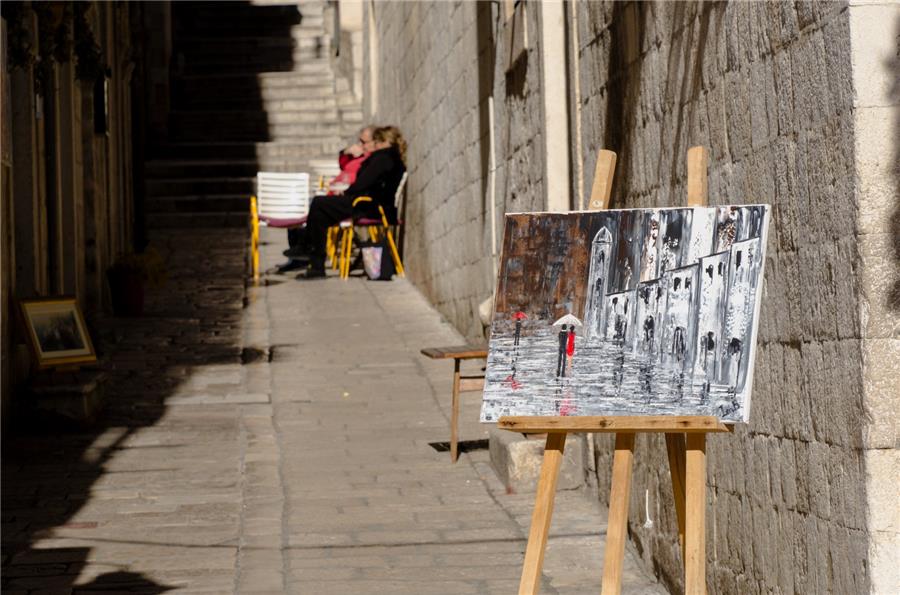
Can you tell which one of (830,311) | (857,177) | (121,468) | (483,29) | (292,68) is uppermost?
(292,68)

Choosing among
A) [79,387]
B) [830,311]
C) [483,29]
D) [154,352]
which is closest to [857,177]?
[830,311]

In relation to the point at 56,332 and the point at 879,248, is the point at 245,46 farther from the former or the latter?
the point at 879,248

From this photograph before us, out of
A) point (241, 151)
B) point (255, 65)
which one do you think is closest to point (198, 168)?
point (241, 151)

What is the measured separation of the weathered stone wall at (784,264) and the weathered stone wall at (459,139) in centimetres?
282

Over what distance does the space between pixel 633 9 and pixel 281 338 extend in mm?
6278

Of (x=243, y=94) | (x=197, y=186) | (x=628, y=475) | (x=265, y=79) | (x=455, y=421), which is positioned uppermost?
(x=265, y=79)

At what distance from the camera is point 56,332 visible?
8797 millimetres

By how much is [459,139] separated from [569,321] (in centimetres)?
745

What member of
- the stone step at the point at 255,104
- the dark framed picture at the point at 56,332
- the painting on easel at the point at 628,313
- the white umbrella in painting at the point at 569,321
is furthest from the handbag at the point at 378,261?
the white umbrella in painting at the point at 569,321

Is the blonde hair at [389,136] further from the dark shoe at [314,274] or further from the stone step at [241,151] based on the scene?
the stone step at [241,151]

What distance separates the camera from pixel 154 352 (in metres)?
10.6

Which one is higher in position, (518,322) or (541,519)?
(518,322)

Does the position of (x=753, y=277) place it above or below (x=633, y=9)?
below

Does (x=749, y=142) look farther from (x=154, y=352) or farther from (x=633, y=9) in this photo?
(x=154, y=352)
